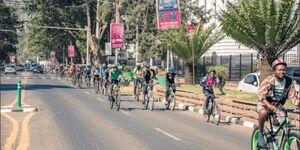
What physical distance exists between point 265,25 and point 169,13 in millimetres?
7172

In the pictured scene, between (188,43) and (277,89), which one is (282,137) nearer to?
(277,89)

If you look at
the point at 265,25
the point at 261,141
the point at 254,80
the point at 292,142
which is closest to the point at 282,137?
the point at 292,142

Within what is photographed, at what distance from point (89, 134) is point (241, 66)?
2346 centimetres

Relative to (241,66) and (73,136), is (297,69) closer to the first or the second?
(241,66)

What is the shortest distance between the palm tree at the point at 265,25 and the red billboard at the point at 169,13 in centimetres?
525

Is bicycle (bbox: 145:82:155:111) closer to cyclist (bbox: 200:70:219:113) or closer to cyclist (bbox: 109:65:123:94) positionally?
cyclist (bbox: 109:65:123:94)

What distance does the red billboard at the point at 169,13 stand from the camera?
81.1ft

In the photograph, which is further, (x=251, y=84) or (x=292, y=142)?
(x=251, y=84)

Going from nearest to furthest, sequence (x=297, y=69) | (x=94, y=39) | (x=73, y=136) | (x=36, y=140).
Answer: (x=36, y=140), (x=73, y=136), (x=297, y=69), (x=94, y=39)

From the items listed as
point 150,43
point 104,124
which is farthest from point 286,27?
point 150,43

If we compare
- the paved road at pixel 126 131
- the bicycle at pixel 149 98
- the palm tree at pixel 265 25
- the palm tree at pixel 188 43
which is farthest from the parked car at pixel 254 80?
the palm tree at pixel 188 43

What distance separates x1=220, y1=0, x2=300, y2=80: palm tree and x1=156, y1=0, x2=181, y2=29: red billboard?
5.25 metres

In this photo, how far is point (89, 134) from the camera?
12453 mm

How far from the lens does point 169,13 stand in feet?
81.6
